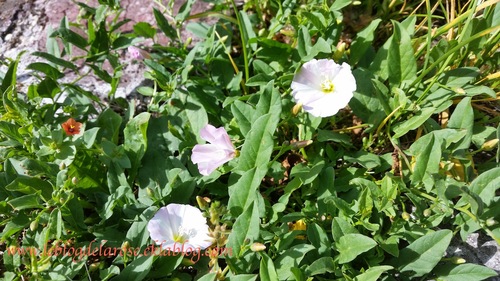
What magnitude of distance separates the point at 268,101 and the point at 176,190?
1.45ft

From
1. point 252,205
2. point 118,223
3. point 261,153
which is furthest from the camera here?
point 118,223

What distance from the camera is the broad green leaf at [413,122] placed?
180 centimetres

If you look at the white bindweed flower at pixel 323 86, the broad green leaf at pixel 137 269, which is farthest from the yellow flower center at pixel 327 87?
the broad green leaf at pixel 137 269

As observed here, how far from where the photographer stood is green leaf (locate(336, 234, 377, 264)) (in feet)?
5.00

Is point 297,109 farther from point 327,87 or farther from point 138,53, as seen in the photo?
point 138,53

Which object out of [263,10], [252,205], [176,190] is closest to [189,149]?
[176,190]

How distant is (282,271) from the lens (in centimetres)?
156

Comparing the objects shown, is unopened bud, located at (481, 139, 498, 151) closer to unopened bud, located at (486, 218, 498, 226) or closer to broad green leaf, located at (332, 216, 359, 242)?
unopened bud, located at (486, 218, 498, 226)

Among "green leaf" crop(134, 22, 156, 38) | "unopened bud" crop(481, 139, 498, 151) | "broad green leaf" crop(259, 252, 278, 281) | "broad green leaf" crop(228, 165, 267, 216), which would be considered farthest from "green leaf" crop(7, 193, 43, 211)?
"unopened bud" crop(481, 139, 498, 151)

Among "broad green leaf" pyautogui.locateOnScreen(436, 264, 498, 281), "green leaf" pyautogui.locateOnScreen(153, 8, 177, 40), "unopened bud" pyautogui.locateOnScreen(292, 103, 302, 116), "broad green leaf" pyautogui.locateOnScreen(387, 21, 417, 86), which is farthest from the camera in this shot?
"green leaf" pyautogui.locateOnScreen(153, 8, 177, 40)

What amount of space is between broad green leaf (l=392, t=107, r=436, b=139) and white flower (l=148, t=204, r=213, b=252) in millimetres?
773

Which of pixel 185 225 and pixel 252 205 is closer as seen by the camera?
pixel 252 205

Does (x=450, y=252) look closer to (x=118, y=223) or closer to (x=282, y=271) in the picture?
(x=282, y=271)

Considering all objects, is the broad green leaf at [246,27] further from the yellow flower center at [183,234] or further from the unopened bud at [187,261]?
the unopened bud at [187,261]
